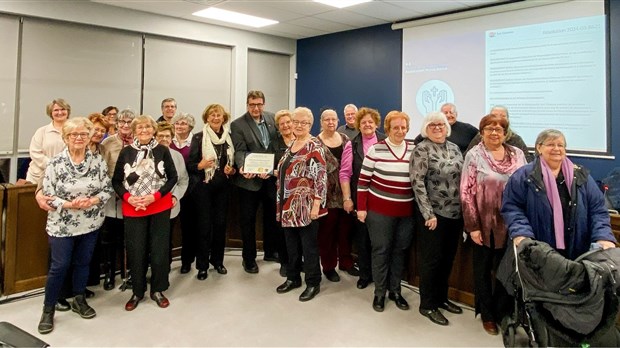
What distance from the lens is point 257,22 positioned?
6.27 m

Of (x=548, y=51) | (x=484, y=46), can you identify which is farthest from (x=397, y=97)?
(x=548, y=51)

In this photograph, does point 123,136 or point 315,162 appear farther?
point 123,136

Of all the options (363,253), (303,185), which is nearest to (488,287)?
(363,253)

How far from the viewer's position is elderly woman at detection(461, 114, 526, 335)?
2.69 metres

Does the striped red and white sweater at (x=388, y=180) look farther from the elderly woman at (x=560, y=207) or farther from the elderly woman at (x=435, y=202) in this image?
the elderly woman at (x=560, y=207)

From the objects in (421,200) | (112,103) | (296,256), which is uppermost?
(112,103)

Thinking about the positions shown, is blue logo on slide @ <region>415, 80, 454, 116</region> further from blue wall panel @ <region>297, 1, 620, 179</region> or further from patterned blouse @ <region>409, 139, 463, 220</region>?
patterned blouse @ <region>409, 139, 463, 220</region>

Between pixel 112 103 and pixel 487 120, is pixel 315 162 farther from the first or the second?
pixel 112 103

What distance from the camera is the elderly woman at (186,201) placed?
3773mm

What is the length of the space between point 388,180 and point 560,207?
3.62 feet

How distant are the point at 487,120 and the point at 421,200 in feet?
2.17

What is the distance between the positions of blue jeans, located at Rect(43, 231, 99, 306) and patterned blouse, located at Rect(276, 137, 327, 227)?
4.57 feet

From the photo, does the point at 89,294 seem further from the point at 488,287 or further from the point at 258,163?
the point at 488,287

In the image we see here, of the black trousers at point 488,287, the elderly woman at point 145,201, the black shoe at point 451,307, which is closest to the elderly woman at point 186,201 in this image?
the elderly woman at point 145,201
